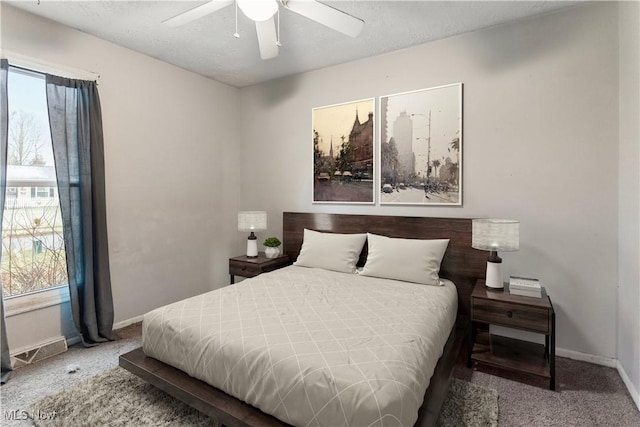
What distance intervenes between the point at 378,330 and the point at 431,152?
1.91 metres

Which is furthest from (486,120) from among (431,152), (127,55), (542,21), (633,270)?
(127,55)

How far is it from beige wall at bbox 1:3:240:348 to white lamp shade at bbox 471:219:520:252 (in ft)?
9.97

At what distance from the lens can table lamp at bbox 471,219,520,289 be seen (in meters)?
2.34

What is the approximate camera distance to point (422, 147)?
9.98 ft

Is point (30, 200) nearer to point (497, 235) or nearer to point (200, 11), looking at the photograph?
point (200, 11)

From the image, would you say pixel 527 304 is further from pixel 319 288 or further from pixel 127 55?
pixel 127 55

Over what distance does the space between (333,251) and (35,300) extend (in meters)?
2.55

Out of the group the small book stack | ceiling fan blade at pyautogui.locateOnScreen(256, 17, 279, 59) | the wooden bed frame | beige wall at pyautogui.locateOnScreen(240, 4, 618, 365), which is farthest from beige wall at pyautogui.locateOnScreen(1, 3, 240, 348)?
the small book stack

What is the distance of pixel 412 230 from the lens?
3.03 metres

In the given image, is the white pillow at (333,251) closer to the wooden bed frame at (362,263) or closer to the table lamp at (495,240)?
the wooden bed frame at (362,263)

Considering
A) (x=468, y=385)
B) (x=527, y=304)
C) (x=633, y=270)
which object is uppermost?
(x=633, y=270)

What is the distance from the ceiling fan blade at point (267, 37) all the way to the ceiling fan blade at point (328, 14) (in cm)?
17

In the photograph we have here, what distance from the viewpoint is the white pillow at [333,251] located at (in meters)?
3.03

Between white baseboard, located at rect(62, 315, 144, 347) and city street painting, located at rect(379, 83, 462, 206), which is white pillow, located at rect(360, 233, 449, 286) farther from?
white baseboard, located at rect(62, 315, 144, 347)
